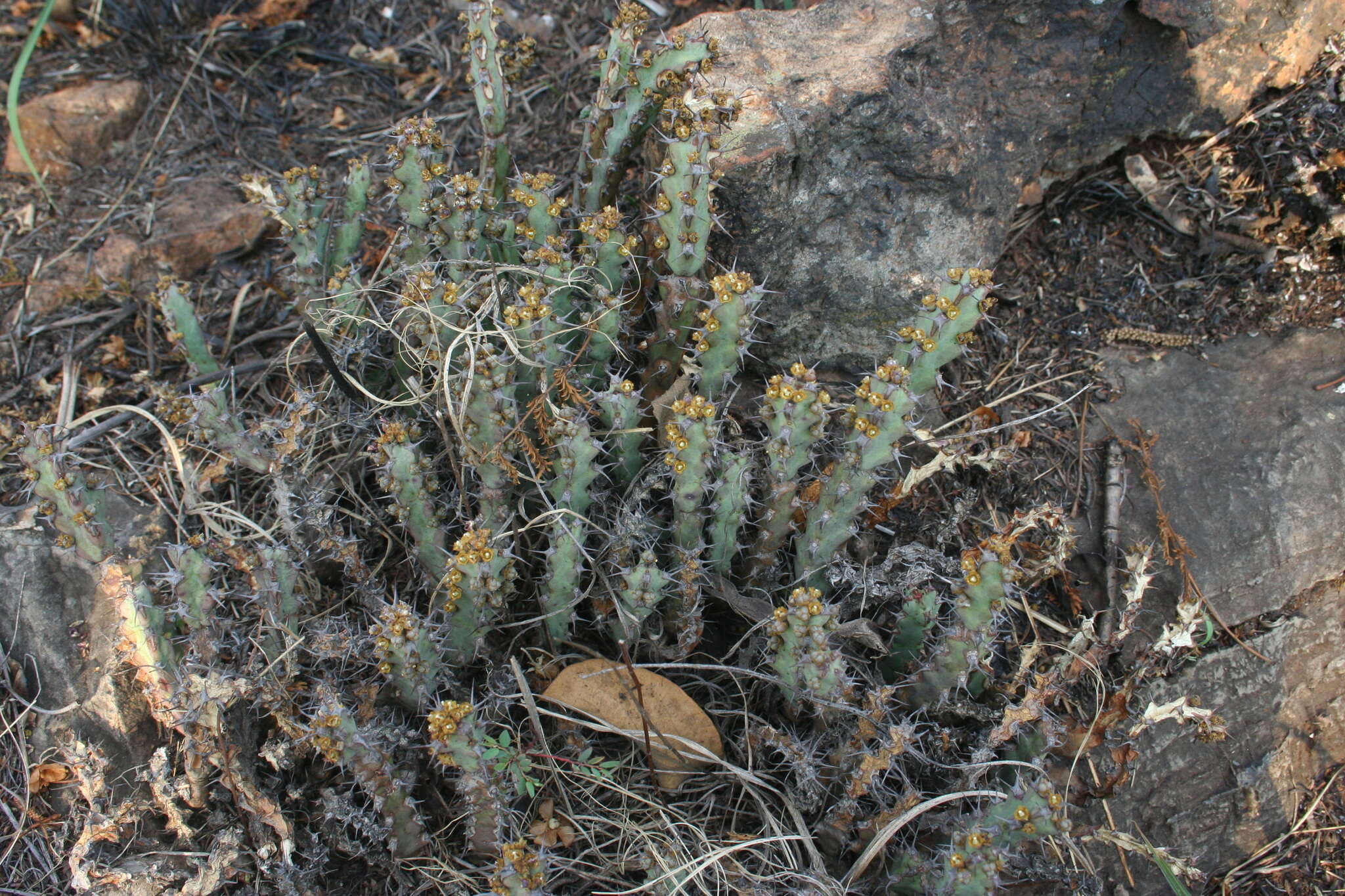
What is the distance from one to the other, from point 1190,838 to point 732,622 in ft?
4.86

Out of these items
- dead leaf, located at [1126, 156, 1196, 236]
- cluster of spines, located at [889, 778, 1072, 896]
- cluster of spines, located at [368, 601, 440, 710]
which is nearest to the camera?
cluster of spines, located at [889, 778, 1072, 896]

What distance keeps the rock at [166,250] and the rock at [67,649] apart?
1009 millimetres

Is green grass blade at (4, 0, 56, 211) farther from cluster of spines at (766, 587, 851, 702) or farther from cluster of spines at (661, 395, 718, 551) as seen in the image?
cluster of spines at (766, 587, 851, 702)

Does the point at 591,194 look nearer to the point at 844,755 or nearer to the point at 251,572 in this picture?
the point at 251,572

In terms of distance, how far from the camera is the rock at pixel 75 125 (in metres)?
3.75

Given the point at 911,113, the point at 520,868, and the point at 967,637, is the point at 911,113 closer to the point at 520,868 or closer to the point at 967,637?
the point at 967,637

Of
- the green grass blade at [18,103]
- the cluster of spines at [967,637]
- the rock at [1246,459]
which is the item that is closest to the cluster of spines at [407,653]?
the cluster of spines at [967,637]

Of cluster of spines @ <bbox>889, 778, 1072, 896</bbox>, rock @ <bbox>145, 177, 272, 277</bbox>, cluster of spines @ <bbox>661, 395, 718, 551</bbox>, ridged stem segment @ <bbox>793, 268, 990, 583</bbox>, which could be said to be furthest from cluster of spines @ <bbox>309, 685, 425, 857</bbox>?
rock @ <bbox>145, 177, 272, 277</bbox>

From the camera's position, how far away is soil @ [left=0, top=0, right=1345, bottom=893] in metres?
3.21

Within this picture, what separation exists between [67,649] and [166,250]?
5.26 feet

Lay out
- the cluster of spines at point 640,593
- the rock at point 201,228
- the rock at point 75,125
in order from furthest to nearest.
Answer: the rock at point 75,125, the rock at point 201,228, the cluster of spines at point 640,593

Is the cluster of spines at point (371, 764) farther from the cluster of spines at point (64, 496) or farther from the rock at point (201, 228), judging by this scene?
the rock at point (201, 228)

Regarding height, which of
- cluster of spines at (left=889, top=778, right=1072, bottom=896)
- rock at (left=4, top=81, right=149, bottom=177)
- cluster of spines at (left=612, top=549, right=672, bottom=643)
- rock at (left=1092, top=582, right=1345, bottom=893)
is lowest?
rock at (left=1092, top=582, right=1345, bottom=893)

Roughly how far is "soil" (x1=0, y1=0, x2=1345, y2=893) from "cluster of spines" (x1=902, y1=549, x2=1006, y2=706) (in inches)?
23.1
